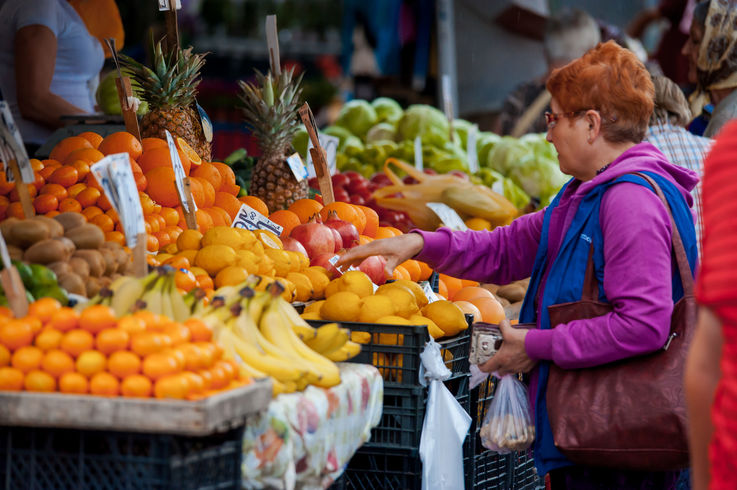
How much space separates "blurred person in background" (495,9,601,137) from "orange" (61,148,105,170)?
448 centimetres

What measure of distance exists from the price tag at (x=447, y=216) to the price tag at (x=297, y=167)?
641mm

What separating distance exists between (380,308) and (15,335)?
3.81ft

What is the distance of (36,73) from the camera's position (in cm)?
439

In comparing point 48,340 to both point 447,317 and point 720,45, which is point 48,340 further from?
point 720,45

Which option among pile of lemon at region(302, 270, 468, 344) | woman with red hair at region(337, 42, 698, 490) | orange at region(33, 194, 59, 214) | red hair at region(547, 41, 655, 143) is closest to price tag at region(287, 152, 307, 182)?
pile of lemon at region(302, 270, 468, 344)

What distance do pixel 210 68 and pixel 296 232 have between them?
7.01m

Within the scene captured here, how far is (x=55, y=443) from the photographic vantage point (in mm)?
1896

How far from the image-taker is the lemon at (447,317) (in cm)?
284

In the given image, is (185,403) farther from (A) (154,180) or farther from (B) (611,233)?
(A) (154,180)

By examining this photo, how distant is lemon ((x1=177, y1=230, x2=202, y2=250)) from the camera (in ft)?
9.30

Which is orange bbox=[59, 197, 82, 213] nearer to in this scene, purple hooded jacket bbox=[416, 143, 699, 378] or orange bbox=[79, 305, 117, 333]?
orange bbox=[79, 305, 117, 333]

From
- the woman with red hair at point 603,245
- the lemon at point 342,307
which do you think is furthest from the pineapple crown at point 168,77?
the woman with red hair at point 603,245

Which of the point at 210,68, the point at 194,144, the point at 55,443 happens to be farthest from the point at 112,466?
the point at 210,68

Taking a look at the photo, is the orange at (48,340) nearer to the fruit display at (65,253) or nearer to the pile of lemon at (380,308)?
the fruit display at (65,253)
